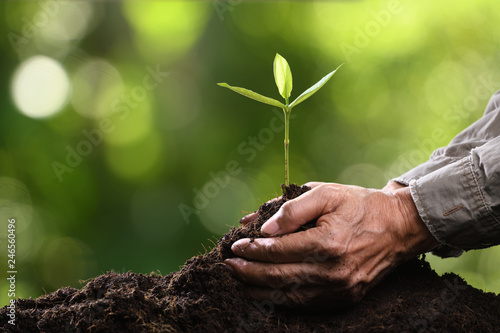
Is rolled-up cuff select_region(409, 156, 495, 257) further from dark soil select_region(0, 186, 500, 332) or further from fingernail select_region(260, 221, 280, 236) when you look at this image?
fingernail select_region(260, 221, 280, 236)

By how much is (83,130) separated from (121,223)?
65cm

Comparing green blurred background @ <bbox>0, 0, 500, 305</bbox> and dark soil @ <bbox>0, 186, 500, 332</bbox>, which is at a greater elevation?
green blurred background @ <bbox>0, 0, 500, 305</bbox>

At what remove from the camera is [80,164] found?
8.71ft

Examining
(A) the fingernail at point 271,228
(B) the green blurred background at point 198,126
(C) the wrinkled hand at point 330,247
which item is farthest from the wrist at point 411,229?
(B) the green blurred background at point 198,126

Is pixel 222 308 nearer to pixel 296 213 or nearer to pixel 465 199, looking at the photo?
pixel 296 213

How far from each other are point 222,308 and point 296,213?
27cm

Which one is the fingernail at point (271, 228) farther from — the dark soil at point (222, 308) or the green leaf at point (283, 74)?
the green leaf at point (283, 74)

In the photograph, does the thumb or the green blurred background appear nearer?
the thumb

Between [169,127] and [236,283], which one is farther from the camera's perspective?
[169,127]

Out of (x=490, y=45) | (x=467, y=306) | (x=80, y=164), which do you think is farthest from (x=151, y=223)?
(x=490, y=45)

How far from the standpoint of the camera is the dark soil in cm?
87

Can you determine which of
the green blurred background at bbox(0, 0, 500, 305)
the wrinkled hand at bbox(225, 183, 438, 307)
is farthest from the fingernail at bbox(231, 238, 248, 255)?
the green blurred background at bbox(0, 0, 500, 305)

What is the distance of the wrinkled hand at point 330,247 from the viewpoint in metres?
0.94

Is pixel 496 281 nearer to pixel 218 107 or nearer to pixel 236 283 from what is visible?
pixel 218 107
